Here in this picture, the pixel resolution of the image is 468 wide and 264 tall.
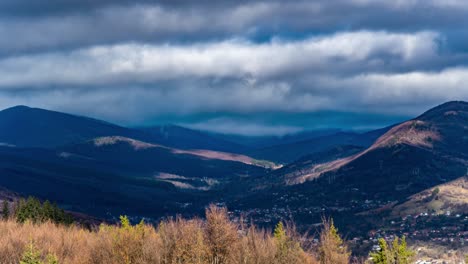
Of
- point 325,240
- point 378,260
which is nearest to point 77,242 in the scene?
point 325,240

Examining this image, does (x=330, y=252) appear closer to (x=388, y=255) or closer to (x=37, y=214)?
(x=388, y=255)

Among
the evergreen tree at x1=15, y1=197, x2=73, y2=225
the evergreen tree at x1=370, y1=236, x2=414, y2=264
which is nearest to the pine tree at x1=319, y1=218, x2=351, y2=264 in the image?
the evergreen tree at x1=370, y1=236, x2=414, y2=264

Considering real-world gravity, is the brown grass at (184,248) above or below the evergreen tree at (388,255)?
above

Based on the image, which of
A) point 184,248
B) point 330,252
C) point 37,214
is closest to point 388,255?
point 330,252

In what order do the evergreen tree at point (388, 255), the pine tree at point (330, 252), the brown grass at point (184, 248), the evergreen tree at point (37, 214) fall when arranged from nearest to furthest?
1. the brown grass at point (184, 248)
2. the pine tree at point (330, 252)
3. the evergreen tree at point (388, 255)
4. the evergreen tree at point (37, 214)

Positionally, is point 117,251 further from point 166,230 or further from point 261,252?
point 261,252

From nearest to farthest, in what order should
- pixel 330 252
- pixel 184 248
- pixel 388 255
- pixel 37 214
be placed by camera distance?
pixel 184 248, pixel 388 255, pixel 330 252, pixel 37 214

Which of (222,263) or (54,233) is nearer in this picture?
(222,263)

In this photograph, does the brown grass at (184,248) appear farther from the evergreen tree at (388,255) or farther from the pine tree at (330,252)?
the evergreen tree at (388,255)

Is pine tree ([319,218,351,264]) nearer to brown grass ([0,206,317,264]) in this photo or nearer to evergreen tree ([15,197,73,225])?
brown grass ([0,206,317,264])

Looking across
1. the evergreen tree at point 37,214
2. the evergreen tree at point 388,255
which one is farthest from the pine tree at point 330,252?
the evergreen tree at point 37,214

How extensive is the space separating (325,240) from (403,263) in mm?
13488

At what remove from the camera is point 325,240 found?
335ft

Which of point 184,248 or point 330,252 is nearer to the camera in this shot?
point 184,248
